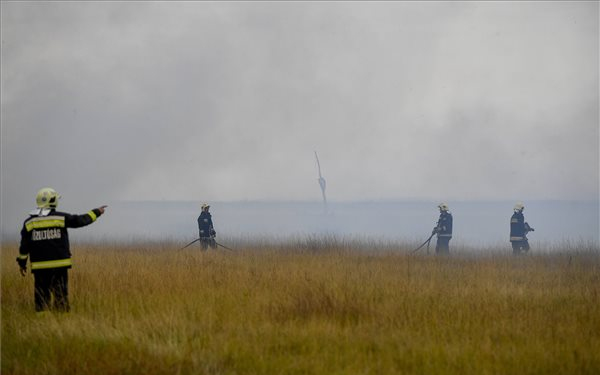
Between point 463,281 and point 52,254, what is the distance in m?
7.39

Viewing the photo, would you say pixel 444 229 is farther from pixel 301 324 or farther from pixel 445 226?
pixel 301 324

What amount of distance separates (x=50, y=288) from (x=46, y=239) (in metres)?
0.70

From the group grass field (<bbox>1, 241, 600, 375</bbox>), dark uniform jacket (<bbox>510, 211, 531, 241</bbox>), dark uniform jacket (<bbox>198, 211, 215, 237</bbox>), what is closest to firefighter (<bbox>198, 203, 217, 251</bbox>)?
dark uniform jacket (<bbox>198, 211, 215, 237</bbox>)

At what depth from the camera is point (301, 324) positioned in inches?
313

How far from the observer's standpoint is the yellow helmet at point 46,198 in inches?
335

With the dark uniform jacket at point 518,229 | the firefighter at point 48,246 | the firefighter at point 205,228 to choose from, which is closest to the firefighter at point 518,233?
the dark uniform jacket at point 518,229

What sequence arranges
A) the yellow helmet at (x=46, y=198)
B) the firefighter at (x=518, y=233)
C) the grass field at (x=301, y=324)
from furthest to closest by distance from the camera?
1. the firefighter at (x=518, y=233)
2. the yellow helmet at (x=46, y=198)
3. the grass field at (x=301, y=324)

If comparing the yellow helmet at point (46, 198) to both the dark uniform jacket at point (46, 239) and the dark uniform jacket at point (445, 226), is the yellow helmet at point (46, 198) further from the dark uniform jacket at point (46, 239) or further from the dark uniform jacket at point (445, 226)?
the dark uniform jacket at point (445, 226)

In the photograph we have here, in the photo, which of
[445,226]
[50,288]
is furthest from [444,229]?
[50,288]

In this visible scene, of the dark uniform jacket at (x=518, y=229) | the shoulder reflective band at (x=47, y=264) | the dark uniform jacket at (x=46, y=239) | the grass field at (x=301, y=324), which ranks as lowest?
the grass field at (x=301, y=324)

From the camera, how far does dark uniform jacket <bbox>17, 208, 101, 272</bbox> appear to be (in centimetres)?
852

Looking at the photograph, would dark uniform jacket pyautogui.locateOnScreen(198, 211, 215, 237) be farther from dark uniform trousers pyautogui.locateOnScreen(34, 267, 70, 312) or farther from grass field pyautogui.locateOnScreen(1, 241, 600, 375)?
dark uniform trousers pyautogui.locateOnScreen(34, 267, 70, 312)

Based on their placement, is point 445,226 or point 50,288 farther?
point 445,226

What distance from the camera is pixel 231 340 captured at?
704 centimetres
